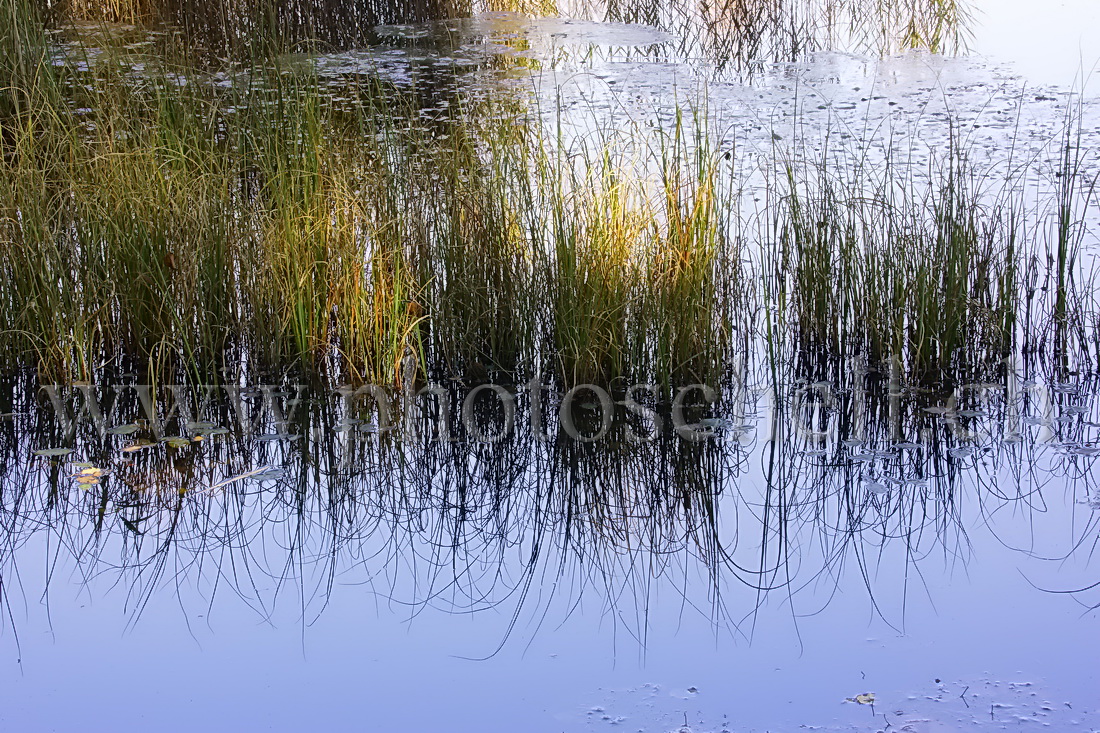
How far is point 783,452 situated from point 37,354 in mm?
2209

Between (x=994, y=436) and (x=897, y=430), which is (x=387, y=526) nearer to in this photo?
(x=897, y=430)

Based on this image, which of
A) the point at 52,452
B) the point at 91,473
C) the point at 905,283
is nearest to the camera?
the point at 91,473

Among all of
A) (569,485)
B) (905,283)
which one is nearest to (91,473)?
(569,485)

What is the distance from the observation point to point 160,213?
3652mm

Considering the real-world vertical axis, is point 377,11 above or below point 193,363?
above

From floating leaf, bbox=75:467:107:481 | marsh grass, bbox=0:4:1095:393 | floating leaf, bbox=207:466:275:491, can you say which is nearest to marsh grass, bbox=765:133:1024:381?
marsh grass, bbox=0:4:1095:393

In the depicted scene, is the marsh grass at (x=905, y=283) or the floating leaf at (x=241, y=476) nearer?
the floating leaf at (x=241, y=476)

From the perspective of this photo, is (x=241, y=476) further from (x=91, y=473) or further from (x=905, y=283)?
(x=905, y=283)

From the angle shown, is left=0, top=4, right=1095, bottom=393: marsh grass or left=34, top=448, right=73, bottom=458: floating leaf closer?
left=34, top=448, right=73, bottom=458: floating leaf

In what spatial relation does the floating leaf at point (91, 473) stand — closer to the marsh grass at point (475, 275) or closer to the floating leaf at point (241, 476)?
the floating leaf at point (241, 476)

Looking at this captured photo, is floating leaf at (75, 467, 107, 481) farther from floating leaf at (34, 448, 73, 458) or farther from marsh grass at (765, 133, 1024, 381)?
marsh grass at (765, 133, 1024, 381)

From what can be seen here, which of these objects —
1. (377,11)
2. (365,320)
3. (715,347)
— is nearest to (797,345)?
(715,347)

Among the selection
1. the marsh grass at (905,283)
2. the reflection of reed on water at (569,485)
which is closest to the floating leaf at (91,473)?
the reflection of reed on water at (569,485)

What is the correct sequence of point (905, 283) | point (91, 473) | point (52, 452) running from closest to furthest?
point (91, 473) → point (52, 452) → point (905, 283)
